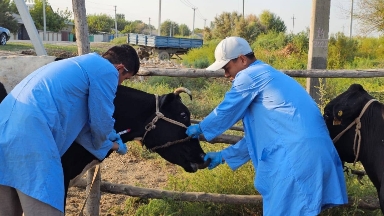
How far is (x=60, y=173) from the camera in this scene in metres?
2.53

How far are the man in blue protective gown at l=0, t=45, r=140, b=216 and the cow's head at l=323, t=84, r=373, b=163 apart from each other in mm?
1517

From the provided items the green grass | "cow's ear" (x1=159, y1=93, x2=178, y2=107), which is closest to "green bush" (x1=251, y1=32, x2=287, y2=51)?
the green grass

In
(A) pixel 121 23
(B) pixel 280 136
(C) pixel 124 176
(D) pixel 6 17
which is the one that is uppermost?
A: (A) pixel 121 23

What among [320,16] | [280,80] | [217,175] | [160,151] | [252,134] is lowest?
[217,175]

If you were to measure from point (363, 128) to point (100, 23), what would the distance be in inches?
3617

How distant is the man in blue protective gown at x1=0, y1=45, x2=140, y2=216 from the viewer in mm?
2412

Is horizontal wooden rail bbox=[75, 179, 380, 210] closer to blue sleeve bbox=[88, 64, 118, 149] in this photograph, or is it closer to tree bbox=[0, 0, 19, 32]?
blue sleeve bbox=[88, 64, 118, 149]

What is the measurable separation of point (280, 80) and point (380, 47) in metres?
20.2

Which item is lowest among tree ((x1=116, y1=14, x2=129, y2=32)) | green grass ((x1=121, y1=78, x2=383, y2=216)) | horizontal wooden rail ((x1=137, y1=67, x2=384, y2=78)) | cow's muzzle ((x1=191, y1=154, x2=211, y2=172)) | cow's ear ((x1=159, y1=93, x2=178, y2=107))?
green grass ((x1=121, y1=78, x2=383, y2=216))

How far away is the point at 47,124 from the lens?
2.46 m

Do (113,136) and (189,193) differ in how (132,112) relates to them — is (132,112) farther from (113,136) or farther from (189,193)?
(189,193)

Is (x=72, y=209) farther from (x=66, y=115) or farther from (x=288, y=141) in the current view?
(x=288, y=141)

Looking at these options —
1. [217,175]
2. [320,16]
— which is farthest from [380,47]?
[217,175]

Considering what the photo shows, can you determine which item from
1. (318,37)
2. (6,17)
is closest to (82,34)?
(318,37)
